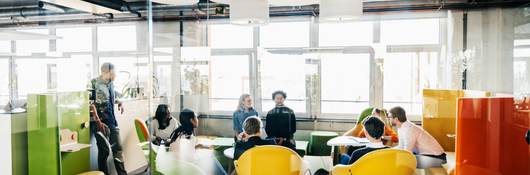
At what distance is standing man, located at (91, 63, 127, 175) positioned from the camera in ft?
13.7

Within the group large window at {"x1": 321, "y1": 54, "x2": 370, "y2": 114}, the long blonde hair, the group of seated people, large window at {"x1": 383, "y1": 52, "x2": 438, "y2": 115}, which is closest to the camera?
the group of seated people

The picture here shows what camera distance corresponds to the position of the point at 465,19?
4918mm

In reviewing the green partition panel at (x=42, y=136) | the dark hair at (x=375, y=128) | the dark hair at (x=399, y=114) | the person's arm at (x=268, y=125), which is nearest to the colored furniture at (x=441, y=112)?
the dark hair at (x=399, y=114)

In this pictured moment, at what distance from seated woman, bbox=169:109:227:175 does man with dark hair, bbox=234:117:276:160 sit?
0.30m

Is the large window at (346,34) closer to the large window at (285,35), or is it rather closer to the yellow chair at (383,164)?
the large window at (285,35)

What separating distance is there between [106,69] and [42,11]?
152cm

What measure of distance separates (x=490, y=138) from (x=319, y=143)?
258 centimetres

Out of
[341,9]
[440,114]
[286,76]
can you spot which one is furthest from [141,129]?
[440,114]

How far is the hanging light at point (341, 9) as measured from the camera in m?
2.51

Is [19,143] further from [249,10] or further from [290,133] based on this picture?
[290,133]

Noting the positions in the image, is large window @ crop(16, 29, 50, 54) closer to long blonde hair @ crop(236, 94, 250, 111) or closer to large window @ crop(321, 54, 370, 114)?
long blonde hair @ crop(236, 94, 250, 111)

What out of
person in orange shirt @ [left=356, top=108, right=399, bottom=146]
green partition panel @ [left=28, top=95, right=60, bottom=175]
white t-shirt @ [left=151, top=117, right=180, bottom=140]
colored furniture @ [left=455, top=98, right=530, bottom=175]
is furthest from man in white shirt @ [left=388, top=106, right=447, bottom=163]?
green partition panel @ [left=28, top=95, right=60, bottom=175]

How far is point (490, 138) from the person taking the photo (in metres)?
2.28

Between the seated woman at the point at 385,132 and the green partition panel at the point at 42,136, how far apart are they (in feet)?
9.96
